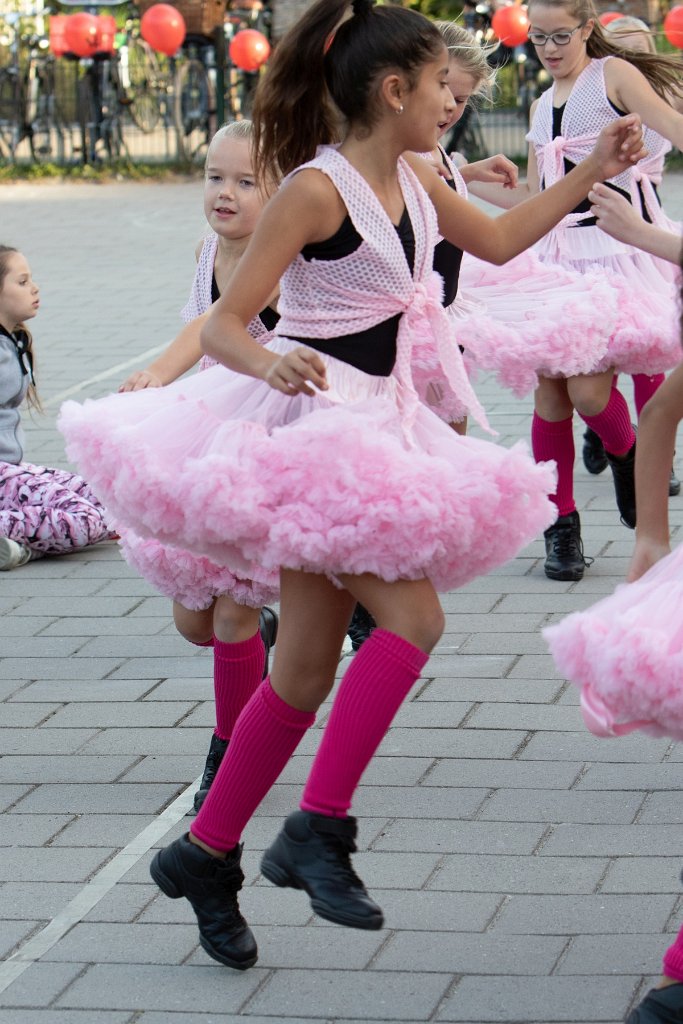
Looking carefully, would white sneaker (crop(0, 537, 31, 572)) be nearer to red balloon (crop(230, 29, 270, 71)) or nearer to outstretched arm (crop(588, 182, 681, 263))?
outstretched arm (crop(588, 182, 681, 263))

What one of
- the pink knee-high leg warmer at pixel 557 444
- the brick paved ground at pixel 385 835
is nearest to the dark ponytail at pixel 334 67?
the brick paved ground at pixel 385 835

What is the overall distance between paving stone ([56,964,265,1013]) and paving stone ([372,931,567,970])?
0.88ft

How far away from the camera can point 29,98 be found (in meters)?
20.4

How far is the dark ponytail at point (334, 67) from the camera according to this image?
3.13m

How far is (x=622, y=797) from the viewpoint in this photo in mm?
3943

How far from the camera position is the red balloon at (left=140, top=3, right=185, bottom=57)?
1914 cm

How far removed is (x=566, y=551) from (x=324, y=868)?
3.05m

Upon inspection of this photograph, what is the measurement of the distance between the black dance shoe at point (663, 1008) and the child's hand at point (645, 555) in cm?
76

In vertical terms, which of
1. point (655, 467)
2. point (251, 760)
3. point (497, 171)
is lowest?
point (251, 760)

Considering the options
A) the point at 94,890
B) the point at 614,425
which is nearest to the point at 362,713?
the point at 94,890

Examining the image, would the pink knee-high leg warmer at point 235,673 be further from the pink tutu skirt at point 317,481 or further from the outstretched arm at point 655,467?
the outstretched arm at point 655,467

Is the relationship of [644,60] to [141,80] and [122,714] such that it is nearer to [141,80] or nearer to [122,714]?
[122,714]

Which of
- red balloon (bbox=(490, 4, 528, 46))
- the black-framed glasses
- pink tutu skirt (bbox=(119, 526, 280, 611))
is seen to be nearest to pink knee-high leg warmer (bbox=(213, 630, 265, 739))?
pink tutu skirt (bbox=(119, 526, 280, 611))

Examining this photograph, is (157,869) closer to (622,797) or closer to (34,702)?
(622,797)
